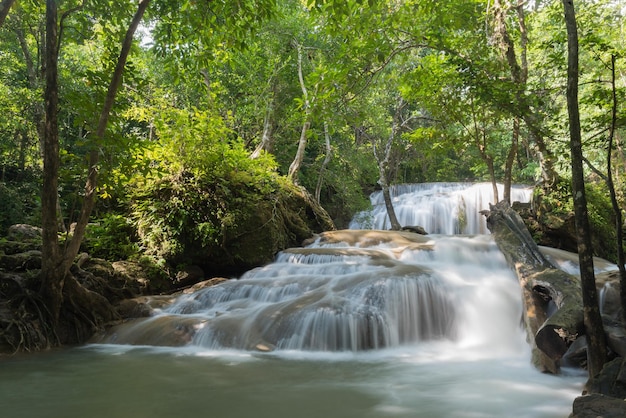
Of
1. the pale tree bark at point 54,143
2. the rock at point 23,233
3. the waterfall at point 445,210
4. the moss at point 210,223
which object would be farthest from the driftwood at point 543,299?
the waterfall at point 445,210

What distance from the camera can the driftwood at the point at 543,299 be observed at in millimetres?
3838

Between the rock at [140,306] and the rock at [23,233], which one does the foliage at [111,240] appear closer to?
the rock at [23,233]

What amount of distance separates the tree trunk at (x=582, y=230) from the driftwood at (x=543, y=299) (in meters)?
0.43

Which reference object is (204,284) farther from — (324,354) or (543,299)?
(543,299)

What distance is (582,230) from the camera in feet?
10.6

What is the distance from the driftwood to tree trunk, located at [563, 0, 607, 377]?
0.43m

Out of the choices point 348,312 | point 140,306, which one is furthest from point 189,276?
point 348,312

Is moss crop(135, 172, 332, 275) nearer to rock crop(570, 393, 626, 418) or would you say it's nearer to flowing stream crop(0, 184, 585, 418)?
flowing stream crop(0, 184, 585, 418)

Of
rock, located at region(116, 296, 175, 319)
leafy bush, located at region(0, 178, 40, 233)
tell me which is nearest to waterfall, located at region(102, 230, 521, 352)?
rock, located at region(116, 296, 175, 319)

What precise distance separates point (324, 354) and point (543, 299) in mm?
2932

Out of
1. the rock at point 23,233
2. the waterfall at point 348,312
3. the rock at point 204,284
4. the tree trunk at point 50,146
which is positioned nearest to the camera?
the tree trunk at point 50,146

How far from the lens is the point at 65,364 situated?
5012 millimetres

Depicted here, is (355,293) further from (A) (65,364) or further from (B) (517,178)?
(B) (517,178)

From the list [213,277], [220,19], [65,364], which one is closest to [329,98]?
[220,19]
